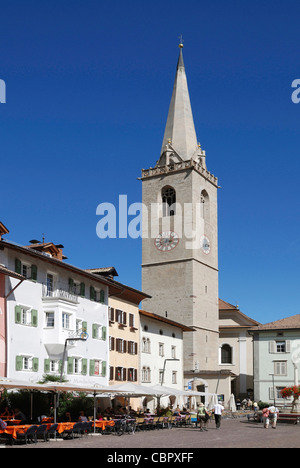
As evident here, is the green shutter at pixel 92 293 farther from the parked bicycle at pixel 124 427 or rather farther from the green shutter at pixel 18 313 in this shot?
the parked bicycle at pixel 124 427

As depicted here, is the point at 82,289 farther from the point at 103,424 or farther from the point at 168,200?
the point at 168,200

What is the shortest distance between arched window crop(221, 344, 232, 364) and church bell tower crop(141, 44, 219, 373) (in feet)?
24.4

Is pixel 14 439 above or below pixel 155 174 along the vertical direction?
below

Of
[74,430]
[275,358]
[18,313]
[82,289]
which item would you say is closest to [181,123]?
[275,358]

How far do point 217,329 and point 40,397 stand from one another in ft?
151

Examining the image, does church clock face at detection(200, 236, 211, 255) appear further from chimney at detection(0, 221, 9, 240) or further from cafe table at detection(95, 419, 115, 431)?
cafe table at detection(95, 419, 115, 431)

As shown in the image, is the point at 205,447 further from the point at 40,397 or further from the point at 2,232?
the point at 2,232

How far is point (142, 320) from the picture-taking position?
5594 centimetres

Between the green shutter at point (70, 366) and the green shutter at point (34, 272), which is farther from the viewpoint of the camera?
the green shutter at point (70, 366)

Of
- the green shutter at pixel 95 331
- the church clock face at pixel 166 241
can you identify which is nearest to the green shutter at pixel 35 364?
the green shutter at pixel 95 331

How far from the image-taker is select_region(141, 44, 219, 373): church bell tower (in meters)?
77.2

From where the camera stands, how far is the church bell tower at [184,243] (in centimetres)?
7719

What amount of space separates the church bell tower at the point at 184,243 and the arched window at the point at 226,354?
7446 millimetres

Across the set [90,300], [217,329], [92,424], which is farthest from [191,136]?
[92,424]
